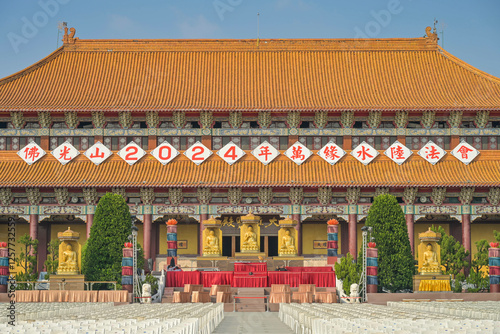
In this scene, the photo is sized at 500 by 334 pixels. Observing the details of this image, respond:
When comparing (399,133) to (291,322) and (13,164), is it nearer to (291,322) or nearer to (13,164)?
(13,164)

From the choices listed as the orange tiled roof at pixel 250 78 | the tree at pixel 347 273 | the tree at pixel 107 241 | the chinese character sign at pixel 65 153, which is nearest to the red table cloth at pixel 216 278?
the tree at pixel 107 241

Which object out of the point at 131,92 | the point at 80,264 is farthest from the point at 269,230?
the point at 80,264

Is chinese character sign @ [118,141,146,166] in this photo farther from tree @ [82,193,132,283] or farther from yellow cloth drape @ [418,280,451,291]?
yellow cloth drape @ [418,280,451,291]

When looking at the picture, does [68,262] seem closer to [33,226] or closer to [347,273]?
[33,226]

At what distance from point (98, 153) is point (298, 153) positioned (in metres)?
13.0

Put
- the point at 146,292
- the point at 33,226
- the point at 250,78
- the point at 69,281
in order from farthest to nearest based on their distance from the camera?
the point at 250,78 → the point at 33,226 → the point at 69,281 → the point at 146,292

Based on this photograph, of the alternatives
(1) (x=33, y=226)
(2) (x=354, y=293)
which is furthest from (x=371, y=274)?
(1) (x=33, y=226)

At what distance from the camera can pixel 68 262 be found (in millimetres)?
40312

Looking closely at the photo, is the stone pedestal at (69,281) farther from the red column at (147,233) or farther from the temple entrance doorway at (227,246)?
the temple entrance doorway at (227,246)

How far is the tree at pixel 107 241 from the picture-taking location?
136 feet

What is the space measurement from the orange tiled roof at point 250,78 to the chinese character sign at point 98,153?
2566mm

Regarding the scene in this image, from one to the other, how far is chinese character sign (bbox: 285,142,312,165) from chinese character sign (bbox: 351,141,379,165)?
9.80 feet

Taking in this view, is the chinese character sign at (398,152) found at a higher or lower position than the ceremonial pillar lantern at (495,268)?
higher

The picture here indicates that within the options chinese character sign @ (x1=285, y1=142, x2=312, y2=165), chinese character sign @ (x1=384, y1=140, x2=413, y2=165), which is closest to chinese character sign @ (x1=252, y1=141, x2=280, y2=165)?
chinese character sign @ (x1=285, y1=142, x2=312, y2=165)
